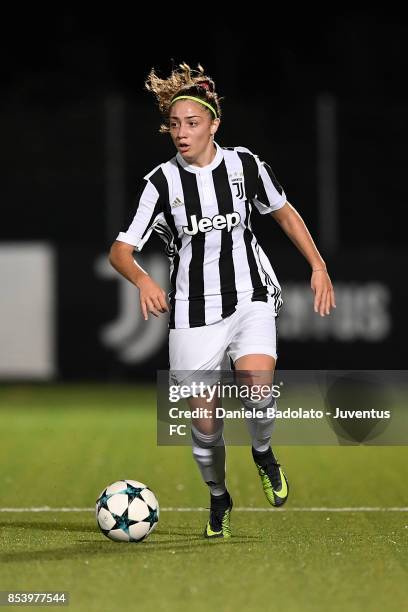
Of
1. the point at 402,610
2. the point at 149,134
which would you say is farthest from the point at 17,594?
the point at 149,134

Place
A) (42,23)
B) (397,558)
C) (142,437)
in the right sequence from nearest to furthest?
(397,558), (142,437), (42,23)

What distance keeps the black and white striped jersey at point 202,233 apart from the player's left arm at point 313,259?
22 cm

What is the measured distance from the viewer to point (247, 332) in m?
6.45

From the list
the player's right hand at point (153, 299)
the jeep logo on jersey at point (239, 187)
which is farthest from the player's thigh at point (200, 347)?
the jeep logo on jersey at point (239, 187)

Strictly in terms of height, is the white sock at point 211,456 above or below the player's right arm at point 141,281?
below

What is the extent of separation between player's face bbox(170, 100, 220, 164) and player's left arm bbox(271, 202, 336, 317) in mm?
577

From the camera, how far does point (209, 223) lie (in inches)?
252

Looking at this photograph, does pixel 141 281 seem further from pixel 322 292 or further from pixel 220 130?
pixel 220 130

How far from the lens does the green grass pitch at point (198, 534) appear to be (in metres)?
5.04

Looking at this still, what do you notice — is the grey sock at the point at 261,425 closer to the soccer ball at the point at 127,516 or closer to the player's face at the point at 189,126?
the soccer ball at the point at 127,516

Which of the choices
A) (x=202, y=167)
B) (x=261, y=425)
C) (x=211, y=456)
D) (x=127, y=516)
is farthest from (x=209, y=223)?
(x=127, y=516)

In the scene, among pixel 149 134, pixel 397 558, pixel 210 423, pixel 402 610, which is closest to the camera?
pixel 402 610

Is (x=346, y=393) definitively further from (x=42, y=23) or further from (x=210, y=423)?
(x=42, y=23)

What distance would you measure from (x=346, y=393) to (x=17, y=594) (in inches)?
162
